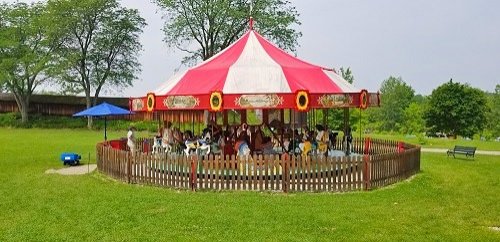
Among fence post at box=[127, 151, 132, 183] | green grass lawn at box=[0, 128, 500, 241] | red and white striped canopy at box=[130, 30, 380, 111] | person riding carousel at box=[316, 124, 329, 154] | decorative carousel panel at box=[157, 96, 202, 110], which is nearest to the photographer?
green grass lawn at box=[0, 128, 500, 241]

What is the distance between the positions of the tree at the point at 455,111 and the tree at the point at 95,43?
33783 millimetres

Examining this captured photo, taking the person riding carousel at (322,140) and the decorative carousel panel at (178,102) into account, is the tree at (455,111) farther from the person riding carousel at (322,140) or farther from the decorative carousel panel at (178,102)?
the decorative carousel panel at (178,102)

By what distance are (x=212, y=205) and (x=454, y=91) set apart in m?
52.3

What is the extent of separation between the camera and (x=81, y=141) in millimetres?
36062

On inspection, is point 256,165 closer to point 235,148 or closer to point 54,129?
point 235,148

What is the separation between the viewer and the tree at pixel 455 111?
58.0m

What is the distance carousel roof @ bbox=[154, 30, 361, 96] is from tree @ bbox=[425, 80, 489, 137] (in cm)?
4336

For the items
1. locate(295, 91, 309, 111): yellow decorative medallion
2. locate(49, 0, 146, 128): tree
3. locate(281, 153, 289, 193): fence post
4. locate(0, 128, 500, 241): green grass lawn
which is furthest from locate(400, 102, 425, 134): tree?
locate(281, 153, 289, 193): fence post

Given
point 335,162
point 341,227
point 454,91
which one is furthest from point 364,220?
point 454,91

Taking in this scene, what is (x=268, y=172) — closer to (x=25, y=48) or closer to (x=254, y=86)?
(x=254, y=86)

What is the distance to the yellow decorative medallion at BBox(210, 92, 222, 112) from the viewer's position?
15375mm

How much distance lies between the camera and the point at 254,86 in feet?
53.6

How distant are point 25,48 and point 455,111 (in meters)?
46.3

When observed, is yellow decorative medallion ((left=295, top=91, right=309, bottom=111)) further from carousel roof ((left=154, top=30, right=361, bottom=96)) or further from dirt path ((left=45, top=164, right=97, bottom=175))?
dirt path ((left=45, top=164, right=97, bottom=175))
